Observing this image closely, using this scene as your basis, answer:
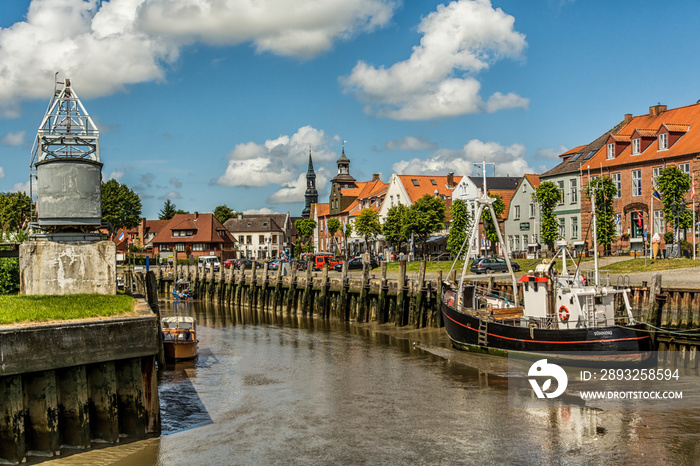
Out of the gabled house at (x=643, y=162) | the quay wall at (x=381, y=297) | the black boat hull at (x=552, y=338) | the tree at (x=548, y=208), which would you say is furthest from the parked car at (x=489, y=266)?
the black boat hull at (x=552, y=338)

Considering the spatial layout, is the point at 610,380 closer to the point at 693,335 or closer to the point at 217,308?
the point at 693,335

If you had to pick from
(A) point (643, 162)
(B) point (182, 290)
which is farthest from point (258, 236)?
(A) point (643, 162)

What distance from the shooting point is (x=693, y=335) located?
2238cm

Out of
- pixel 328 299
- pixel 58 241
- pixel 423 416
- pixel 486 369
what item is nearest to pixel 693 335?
pixel 486 369

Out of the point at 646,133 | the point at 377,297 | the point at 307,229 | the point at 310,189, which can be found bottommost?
the point at 377,297

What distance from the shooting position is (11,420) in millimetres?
12883

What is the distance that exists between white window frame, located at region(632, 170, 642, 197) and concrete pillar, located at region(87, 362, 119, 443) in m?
45.3

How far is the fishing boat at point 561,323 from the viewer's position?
2217cm

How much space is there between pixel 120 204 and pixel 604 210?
73.7 meters

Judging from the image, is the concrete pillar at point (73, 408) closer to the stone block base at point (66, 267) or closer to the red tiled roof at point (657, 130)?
the stone block base at point (66, 267)

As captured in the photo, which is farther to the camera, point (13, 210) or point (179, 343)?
point (13, 210)

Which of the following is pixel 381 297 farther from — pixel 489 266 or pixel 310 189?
pixel 310 189

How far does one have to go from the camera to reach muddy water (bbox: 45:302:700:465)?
1479 centimetres

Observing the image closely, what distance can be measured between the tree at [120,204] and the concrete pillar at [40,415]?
88055mm
